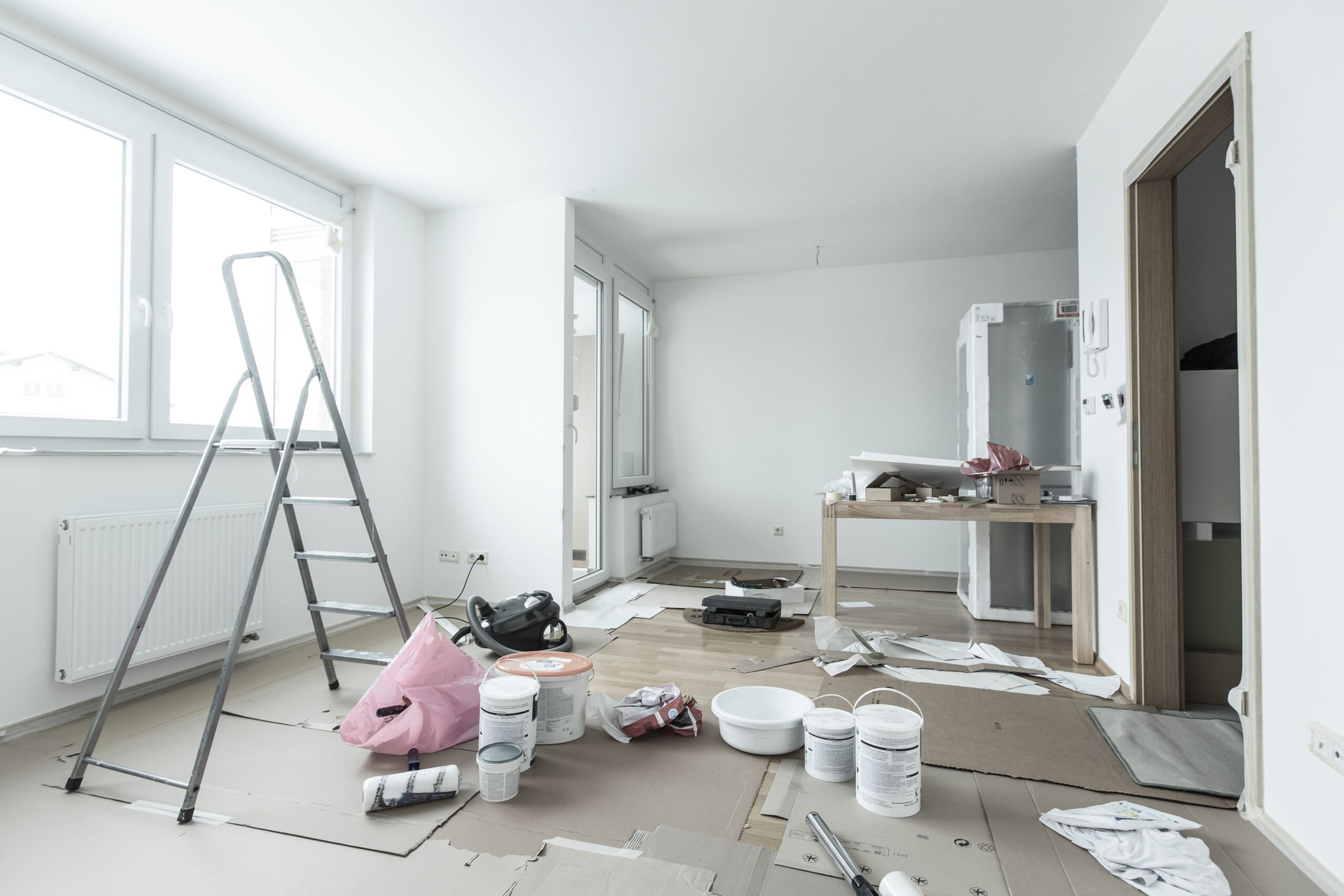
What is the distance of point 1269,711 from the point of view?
Result: 1621mm

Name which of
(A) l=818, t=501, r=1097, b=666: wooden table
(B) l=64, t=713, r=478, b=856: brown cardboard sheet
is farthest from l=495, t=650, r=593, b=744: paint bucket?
(A) l=818, t=501, r=1097, b=666: wooden table

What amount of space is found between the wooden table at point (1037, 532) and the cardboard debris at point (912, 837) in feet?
5.07

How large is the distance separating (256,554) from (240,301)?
3.99 feet

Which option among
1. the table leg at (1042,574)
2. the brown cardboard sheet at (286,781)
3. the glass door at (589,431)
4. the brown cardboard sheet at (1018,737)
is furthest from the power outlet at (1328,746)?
the glass door at (589,431)

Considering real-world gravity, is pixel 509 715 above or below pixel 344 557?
below

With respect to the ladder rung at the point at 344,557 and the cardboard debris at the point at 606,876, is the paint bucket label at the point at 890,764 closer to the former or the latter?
the cardboard debris at the point at 606,876

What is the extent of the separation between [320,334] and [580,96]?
1.95 m

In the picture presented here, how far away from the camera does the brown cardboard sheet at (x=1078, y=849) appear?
140 centimetres

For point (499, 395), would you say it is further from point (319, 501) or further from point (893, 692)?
point (893, 692)

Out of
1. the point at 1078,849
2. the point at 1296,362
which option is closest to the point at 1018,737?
the point at 1078,849

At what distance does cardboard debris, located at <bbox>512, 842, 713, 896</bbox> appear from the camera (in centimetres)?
140

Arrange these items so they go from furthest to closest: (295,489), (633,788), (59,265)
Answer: (295,489) < (59,265) < (633,788)

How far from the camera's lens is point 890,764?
164 centimetres

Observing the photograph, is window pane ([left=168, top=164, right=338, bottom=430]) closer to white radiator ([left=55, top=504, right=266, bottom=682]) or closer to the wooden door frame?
white radiator ([left=55, top=504, right=266, bottom=682])
